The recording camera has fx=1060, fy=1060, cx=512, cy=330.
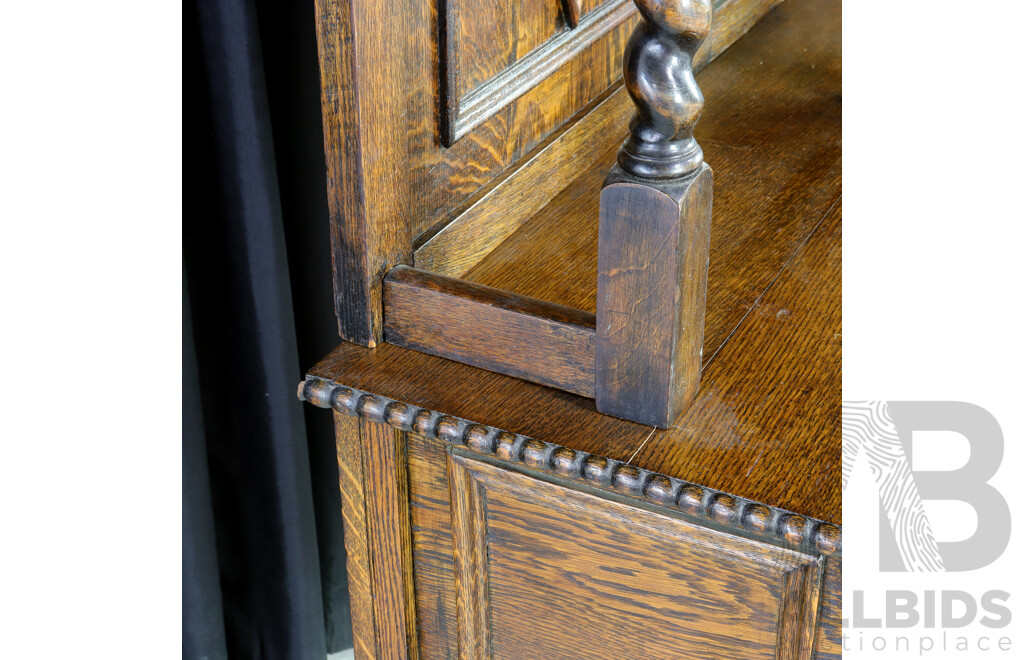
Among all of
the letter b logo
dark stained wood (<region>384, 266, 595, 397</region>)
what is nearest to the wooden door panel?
dark stained wood (<region>384, 266, 595, 397</region>)

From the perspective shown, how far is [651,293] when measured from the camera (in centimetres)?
66

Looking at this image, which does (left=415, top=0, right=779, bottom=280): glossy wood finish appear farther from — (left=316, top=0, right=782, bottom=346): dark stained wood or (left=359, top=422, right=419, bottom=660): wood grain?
(left=359, top=422, right=419, bottom=660): wood grain

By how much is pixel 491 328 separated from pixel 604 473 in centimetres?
14

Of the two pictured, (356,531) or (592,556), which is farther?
(356,531)

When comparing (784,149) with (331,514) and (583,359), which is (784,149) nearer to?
(583,359)

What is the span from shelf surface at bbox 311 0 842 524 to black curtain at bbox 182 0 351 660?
31 centimetres

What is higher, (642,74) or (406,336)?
(642,74)

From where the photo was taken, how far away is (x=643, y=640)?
2.44 ft

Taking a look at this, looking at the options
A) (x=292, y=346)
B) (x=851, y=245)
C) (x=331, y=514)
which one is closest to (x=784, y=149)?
(x=851, y=245)

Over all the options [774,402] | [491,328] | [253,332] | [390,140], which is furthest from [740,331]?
[253,332]

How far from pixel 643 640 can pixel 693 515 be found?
13cm

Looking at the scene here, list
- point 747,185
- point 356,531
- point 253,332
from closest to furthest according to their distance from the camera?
point 356,531, point 747,185, point 253,332

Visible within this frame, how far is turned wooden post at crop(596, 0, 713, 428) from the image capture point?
1.99 feet

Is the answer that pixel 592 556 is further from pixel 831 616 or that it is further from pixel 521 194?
pixel 521 194
